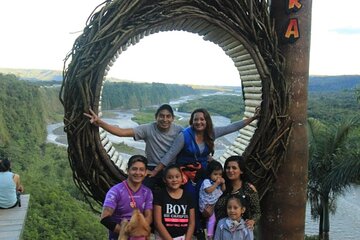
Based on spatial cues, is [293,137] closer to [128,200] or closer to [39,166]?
[128,200]

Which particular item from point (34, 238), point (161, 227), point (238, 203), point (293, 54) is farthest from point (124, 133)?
point (34, 238)

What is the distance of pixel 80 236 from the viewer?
21.0m

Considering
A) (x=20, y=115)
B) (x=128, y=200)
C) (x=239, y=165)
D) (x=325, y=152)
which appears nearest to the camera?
(x=128, y=200)

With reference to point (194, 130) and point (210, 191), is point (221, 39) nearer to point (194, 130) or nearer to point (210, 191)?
point (194, 130)

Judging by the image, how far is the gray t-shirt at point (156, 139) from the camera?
3.18 meters

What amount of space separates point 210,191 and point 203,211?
149 mm

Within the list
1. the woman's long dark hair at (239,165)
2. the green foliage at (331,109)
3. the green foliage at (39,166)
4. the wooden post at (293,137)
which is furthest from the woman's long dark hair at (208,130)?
the green foliage at (331,109)

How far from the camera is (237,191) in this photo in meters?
3.18

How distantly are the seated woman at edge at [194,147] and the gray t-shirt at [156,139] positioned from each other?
57 mm

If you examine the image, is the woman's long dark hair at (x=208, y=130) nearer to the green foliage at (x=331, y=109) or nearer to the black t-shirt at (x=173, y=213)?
the black t-shirt at (x=173, y=213)

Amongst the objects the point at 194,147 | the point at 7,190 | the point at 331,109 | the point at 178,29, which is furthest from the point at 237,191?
the point at 331,109

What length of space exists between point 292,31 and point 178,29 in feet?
2.87

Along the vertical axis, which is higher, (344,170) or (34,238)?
(344,170)

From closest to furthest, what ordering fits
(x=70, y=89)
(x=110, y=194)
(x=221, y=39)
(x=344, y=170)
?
(x=110, y=194) → (x=70, y=89) → (x=221, y=39) → (x=344, y=170)
